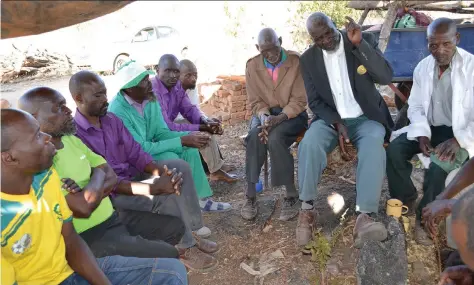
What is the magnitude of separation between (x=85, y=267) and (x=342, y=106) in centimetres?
261

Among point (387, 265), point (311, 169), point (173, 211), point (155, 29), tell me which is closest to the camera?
point (387, 265)

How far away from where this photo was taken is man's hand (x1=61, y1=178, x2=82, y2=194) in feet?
7.84

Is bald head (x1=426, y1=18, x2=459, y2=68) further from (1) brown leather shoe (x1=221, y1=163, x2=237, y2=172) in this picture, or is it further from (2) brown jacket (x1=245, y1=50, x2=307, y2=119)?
(1) brown leather shoe (x1=221, y1=163, x2=237, y2=172)

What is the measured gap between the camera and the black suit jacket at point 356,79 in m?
3.64

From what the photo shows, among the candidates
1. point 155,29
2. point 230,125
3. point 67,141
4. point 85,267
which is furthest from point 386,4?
point 155,29

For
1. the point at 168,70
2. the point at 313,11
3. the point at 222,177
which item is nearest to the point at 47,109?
the point at 168,70

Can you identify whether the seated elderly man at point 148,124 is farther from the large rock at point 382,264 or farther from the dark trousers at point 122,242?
the large rock at point 382,264

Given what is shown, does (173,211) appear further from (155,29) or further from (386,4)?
(155,29)

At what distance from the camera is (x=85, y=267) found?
82.3 inches

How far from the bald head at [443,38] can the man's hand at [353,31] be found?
53 centimetres

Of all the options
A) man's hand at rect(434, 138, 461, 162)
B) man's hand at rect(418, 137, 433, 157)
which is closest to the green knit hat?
man's hand at rect(418, 137, 433, 157)

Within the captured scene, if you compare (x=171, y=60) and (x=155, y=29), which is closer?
(x=171, y=60)

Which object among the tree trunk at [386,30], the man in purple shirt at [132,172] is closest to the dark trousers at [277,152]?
the man in purple shirt at [132,172]

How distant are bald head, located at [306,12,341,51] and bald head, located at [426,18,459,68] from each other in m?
0.75
